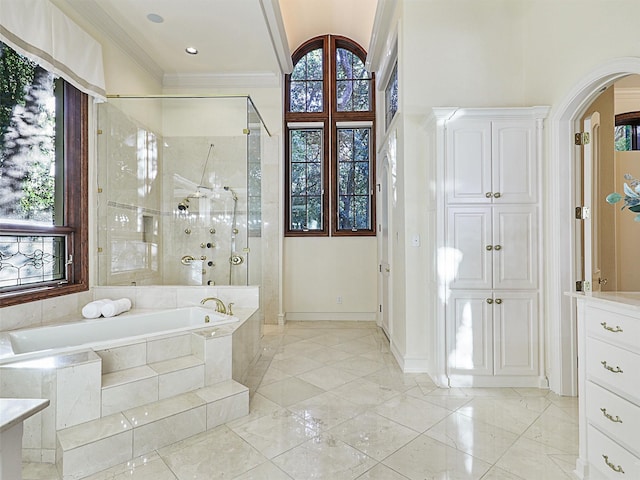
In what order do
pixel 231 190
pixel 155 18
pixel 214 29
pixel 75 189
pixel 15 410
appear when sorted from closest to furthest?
pixel 15 410
pixel 75 189
pixel 155 18
pixel 214 29
pixel 231 190

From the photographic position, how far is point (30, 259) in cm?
267

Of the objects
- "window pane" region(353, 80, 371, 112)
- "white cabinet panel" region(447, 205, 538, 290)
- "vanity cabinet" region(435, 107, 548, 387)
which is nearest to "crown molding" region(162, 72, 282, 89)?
"window pane" region(353, 80, 371, 112)

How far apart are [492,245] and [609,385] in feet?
4.41

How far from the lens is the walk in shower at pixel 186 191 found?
367cm

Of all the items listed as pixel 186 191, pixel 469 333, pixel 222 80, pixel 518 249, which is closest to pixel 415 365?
pixel 469 333

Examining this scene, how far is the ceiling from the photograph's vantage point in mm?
3162

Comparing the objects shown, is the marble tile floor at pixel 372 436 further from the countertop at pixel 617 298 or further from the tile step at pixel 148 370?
the countertop at pixel 617 298

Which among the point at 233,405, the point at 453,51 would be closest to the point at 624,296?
the point at 233,405

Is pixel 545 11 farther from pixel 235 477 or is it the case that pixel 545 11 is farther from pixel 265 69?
pixel 235 477

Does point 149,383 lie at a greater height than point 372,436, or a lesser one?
greater

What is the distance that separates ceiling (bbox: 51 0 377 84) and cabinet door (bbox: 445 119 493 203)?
2152 mm

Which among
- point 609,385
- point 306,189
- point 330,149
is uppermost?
point 330,149

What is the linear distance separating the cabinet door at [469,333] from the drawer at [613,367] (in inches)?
41.4

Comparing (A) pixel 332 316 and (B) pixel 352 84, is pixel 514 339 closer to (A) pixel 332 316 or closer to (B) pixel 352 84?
(A) pixel 332 316
